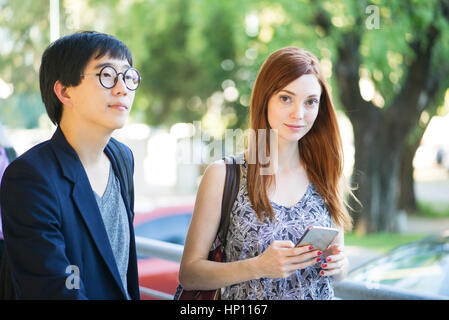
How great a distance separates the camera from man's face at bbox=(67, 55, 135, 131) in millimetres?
1403

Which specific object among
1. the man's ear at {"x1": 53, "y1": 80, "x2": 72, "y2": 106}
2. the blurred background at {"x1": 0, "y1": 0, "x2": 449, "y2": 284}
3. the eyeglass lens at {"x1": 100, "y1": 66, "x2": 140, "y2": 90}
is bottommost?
the man's ear at {"x1": 53, "y1": 80, "x2": 72, "y2": 106}

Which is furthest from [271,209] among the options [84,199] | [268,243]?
[84,199]

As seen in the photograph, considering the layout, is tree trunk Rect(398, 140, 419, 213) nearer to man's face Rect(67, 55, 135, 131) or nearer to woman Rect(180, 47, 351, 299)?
woman Rect(180, 47, 351, 299)

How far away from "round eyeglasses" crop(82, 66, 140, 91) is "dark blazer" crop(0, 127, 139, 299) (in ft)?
0.59

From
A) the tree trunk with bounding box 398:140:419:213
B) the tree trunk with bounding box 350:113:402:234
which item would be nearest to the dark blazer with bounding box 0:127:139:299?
the tree trunk with bounding box 350:113:402:234

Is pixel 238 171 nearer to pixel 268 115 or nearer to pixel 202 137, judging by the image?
pixel 268 115

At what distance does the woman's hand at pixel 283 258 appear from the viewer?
57.0 inches

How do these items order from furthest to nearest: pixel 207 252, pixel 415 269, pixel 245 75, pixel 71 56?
pixel 245 75, pixel 415 269, pixel 207 252, pixel 71 56

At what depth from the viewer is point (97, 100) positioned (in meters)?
1.41

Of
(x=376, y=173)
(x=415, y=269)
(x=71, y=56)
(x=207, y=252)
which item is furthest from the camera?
(x=376, y=173)

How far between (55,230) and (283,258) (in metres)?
0.60

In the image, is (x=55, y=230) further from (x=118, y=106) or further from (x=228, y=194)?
(x=228, y=194)

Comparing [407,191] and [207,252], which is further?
[407,191]

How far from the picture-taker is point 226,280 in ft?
5.08
